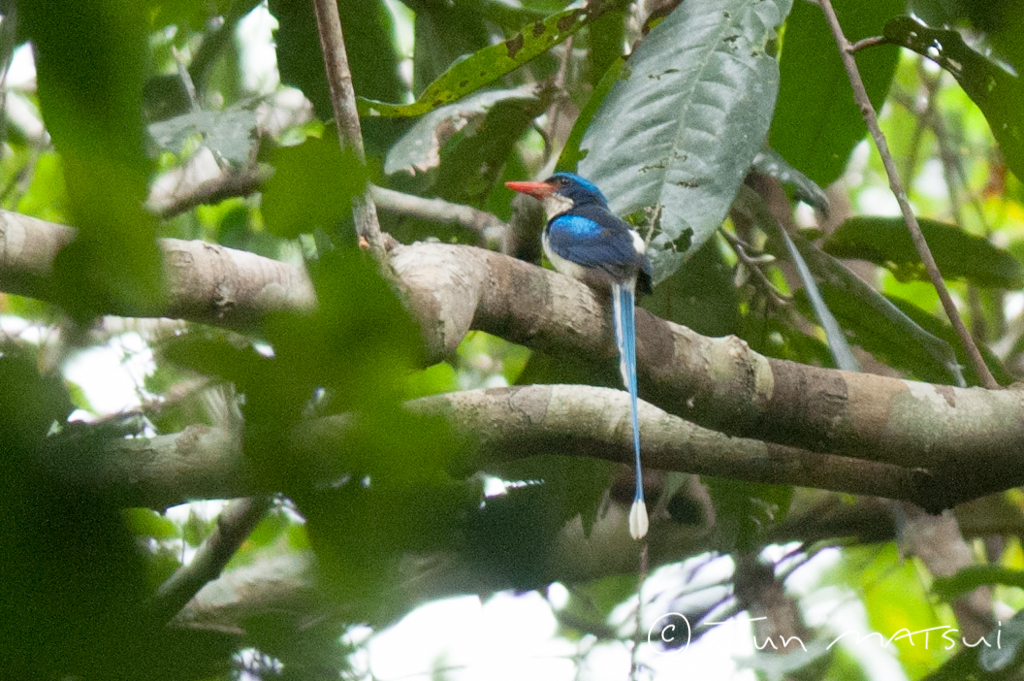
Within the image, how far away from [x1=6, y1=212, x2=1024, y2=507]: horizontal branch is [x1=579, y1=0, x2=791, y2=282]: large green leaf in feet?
0.87

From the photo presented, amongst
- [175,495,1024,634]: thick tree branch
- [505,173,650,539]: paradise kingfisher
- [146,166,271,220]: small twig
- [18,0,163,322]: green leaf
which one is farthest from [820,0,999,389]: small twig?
[18,0,163,322]: green leaf

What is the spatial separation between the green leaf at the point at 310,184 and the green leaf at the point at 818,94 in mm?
2913

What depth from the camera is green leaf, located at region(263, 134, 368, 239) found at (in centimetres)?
59

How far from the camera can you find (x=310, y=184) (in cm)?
59

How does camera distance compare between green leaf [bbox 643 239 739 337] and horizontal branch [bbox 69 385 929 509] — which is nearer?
horizontal branch [bbox 69 385 929 509]

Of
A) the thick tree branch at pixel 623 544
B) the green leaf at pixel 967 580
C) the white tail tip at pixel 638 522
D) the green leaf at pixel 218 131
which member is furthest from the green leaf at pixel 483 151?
the green leaf at pixel 967 580

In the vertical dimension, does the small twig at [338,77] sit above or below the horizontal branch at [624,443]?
above

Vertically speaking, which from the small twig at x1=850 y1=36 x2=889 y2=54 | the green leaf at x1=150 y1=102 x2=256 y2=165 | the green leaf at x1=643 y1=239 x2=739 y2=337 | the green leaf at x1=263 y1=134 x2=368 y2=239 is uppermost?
the small twig at x1=850 y1=36 x2=889 y2=54

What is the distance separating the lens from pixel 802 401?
92.8 inches

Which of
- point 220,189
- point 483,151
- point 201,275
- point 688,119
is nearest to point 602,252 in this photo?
point 688,119

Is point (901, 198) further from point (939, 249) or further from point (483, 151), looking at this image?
point (483, 151)

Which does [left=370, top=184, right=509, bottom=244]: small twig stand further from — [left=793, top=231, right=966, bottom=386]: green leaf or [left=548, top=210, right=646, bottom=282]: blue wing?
[left=793, top=231, right=966, bottom=386]: green leaf

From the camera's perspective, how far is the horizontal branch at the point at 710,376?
1512 millimetres

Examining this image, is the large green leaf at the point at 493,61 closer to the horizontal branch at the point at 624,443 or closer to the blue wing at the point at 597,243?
the blue wing at the point at 597,243
